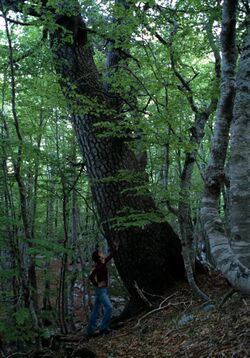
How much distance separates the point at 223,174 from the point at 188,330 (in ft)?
9.83

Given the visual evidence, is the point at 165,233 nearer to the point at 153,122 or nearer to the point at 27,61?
the point at 153,122

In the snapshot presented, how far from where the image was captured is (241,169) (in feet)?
10.5

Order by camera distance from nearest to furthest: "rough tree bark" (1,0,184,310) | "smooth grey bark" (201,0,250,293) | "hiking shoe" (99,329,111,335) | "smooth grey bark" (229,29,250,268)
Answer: "smooth grey bark" (201,0,250,293), "smooth grey bark" (229,29,250,268), "hiking shoe" (99,329,111,335), "rough tree bark" (1,0,184,310)

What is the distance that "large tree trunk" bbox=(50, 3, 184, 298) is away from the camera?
25.9ft

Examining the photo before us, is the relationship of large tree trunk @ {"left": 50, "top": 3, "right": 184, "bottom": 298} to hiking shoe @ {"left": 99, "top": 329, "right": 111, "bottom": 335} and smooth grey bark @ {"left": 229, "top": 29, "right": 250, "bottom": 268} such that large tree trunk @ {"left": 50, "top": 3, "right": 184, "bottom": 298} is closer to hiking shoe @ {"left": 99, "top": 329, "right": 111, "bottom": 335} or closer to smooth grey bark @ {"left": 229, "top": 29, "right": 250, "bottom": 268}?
hiking shoe @ {"left": 99, "top": 329, "right": 111, "bottom": 335}

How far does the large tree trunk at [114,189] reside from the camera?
7.89 meters

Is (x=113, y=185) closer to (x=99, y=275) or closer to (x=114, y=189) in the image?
(x=114, y=189)

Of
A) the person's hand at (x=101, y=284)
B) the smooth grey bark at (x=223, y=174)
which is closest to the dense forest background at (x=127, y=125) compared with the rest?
the smooth grey bark at (x=223, y=174)

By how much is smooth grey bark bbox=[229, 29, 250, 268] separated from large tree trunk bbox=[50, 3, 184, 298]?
4.30 metres

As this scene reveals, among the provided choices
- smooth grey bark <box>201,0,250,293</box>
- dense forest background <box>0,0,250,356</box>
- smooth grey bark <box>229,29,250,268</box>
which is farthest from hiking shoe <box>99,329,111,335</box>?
smooth grey bark <box>229,29,250,268</box>

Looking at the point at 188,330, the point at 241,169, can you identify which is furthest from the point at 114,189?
the point at 241,169

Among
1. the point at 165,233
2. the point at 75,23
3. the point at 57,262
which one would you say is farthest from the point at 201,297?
the point at 57,262

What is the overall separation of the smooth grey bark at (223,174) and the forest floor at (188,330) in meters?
1.06

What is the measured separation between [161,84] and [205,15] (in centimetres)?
179
